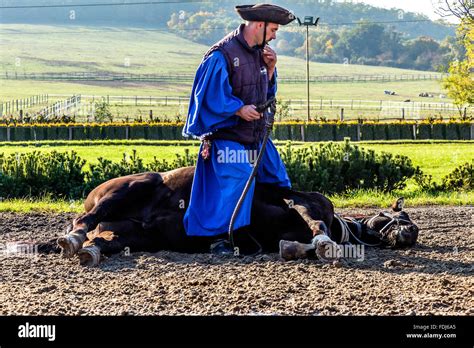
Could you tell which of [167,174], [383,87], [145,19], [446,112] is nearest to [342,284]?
[167,174]

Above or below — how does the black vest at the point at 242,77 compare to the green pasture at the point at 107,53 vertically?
below

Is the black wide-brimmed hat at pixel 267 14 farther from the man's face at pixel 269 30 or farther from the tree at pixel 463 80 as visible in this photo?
the tree at pixel 463 80

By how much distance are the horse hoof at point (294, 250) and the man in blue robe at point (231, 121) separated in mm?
443

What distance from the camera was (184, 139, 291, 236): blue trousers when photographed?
7637 mm

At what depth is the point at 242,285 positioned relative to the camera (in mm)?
6277

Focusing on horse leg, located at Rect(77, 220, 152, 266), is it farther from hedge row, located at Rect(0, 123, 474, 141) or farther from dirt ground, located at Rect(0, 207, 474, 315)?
hedge row, located at Rect(0, 123, 474, 141)

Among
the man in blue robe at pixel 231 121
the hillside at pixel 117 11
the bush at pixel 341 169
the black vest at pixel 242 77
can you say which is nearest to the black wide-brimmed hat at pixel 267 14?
the man in blue robe at pixel 231 121

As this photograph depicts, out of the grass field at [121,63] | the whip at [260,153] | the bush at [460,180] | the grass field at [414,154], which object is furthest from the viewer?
the grass field at [121,63]

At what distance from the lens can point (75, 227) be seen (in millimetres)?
7621

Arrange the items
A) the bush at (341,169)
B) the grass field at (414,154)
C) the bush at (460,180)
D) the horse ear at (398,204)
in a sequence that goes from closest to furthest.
Result: 1. the horse ear at (398,204)
2. the bush at (341,169)
3. the bush at (460,180)
4. the grass field at (414,154)

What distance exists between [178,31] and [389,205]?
170477 mm

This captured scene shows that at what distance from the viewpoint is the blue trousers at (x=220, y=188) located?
25.1 ft

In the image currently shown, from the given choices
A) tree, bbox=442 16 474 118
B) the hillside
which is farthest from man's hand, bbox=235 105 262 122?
the hillside

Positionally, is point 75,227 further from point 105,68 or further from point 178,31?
point 178,31
